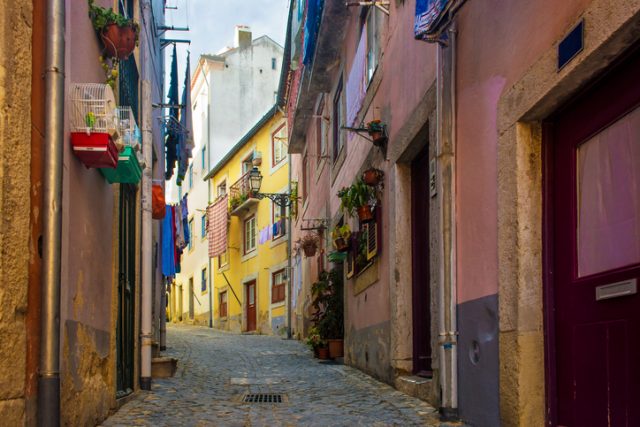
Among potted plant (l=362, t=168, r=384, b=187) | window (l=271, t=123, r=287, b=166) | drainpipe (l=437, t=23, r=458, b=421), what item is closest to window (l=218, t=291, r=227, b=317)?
window (l=271, t=123, r=287, b=166)

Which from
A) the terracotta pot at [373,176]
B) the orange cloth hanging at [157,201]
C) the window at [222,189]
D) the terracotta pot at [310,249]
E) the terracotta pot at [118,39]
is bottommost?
the terracotta pot at [310,249]

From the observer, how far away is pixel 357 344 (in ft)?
33.7

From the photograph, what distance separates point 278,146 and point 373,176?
15576 mm

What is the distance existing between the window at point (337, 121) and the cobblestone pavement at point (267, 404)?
3705mm

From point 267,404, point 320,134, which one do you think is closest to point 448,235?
point 267,404

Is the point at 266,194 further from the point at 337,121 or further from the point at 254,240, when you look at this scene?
the point at 337,121

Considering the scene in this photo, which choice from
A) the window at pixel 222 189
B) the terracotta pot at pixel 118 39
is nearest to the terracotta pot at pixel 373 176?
the terracotta pot at pixel 118 39

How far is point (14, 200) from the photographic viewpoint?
373 centimetres

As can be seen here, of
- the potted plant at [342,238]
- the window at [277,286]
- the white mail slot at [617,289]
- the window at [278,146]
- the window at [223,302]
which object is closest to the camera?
the white mail slot at [617,289]

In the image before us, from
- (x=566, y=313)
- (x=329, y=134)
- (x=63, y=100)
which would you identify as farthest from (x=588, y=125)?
(x=329, y=134)

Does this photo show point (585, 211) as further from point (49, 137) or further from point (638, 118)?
point (49, 137)

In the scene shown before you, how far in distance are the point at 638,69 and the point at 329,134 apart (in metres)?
10.8

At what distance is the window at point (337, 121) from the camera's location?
12.9m

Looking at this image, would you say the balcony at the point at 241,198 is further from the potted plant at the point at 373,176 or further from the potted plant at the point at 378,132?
the potted plant at the point at 378,132
